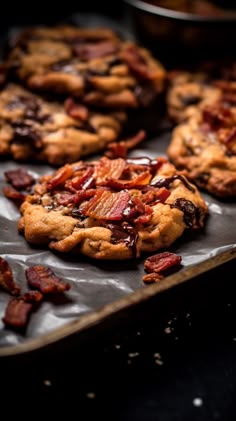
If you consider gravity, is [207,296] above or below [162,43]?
below

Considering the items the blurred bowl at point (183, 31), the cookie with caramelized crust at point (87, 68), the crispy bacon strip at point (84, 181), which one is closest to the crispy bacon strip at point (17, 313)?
the crispy bacon strip at point (84, 181)

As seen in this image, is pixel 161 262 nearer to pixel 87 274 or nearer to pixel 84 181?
pixel 87 274

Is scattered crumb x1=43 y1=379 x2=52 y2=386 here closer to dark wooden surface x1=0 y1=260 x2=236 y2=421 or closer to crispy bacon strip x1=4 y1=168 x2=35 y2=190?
dark wooden surface x1=0 y1=260 x2=236 y2=421

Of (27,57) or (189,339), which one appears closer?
(189,339)

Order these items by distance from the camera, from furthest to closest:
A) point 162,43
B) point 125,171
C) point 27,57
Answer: point 162,43
point 27,57
point 125,171

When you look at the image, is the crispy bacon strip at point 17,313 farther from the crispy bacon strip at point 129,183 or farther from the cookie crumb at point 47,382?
the crispy bacon strip at point 129,183

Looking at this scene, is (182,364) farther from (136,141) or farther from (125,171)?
(136,141)

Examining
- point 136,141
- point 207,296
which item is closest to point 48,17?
point 136,141
